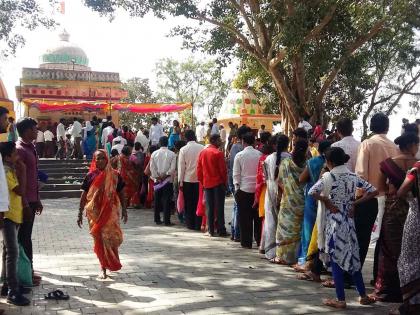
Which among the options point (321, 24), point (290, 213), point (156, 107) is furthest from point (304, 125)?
point (156, 107)

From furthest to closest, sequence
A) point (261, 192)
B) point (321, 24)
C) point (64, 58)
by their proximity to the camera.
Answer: point (64, 58) < point (321, 24) < point (261, 192)

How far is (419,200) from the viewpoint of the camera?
13.4ft

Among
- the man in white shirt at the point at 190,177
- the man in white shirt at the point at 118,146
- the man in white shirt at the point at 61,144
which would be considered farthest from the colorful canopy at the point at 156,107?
the man in white shirt at the point at 190,177

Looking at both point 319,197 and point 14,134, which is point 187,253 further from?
point 14,134

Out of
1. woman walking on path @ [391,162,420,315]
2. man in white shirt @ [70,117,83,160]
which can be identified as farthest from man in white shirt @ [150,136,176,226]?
man in white shirt @ [70,117,83,160]

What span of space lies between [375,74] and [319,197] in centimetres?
2225

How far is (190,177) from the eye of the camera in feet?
29.9

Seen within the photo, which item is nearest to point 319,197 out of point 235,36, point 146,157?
point 146,157

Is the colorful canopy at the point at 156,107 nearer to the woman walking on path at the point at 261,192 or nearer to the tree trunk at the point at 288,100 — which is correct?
the tree trunk at the point at 288,100

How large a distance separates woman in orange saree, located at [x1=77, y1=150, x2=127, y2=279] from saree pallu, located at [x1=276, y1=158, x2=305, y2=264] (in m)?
2.05

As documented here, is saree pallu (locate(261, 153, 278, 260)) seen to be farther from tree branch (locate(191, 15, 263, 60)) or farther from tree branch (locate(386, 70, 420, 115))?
tree branch (locate(386, 70, 420, 115))

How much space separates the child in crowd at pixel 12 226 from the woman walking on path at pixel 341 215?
2.87m

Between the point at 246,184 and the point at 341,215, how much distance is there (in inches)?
108

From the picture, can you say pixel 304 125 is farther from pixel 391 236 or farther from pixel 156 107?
pixel 156 107
